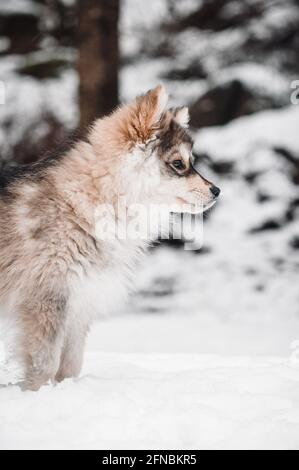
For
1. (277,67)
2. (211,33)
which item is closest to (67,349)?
(277,67)

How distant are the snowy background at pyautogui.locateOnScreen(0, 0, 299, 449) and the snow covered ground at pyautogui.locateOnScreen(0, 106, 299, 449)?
0.02 metres

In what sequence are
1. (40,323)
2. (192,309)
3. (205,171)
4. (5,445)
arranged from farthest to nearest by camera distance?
(205,171) → (192,309) → (40,323) → (5,445)

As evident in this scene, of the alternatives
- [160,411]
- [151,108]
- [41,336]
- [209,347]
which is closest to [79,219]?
[41,336]

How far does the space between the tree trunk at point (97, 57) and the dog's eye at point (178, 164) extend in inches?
146

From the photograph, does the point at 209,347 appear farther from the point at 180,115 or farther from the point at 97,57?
the point at 97,57

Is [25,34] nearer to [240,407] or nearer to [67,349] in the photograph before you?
[67,349]

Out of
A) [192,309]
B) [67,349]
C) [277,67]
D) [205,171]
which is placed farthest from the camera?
[277,67]

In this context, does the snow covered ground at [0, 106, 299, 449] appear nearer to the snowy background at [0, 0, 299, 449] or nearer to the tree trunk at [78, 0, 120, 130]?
the snowy background at [0, 0, 299, 449]

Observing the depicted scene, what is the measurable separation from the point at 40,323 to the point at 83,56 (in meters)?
5.05

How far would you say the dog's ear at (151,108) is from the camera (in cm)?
406

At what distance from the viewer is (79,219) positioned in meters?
3.95

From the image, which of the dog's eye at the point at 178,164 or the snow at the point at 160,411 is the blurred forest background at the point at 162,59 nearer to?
the dog's eye at the point at 178,164

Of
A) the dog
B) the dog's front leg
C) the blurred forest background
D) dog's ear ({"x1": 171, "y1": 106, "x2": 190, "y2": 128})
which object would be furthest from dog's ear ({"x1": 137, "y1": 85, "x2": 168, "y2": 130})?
the blurred forest background

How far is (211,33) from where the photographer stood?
11.4m
